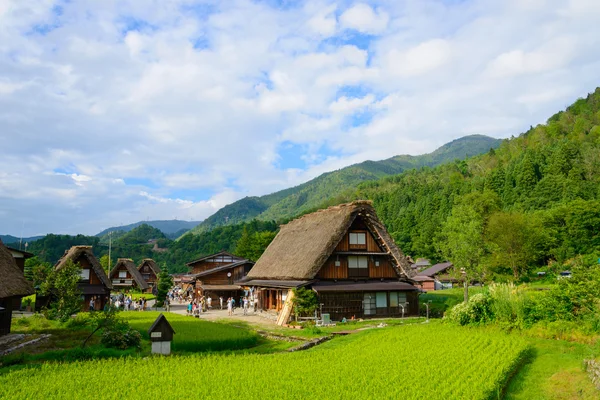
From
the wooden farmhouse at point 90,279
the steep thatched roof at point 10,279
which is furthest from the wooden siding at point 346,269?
the wooden farmhouse at point 90,279

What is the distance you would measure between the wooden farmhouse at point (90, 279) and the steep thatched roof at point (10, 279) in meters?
13.7

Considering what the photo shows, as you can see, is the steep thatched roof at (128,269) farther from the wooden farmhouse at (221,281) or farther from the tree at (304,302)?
the tree at (304,302)

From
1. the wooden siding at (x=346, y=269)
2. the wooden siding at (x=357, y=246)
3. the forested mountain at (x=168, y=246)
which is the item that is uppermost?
the forested mountain at (x=168, y=246)

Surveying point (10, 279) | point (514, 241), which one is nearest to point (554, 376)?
point (10, 279)

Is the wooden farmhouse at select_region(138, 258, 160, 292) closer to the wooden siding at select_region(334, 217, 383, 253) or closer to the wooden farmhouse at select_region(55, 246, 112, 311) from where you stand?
the wooden farmhouse at select_region(55, 246, 112, 311)

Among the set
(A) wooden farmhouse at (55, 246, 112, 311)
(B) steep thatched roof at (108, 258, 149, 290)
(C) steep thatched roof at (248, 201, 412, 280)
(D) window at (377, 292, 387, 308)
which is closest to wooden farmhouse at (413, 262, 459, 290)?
(C) steep thatched roof at (248, 201, 412, 280)

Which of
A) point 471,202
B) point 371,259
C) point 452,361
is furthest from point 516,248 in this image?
point 452,361

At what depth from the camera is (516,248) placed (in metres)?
54.3

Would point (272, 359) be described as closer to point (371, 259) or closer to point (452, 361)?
point (452, 361)

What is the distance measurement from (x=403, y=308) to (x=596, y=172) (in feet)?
225

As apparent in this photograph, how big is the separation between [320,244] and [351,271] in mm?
2888

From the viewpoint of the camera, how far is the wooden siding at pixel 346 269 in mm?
28703

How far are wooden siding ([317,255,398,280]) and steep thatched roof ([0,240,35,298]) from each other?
1676cm

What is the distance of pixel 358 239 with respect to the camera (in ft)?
98.3
